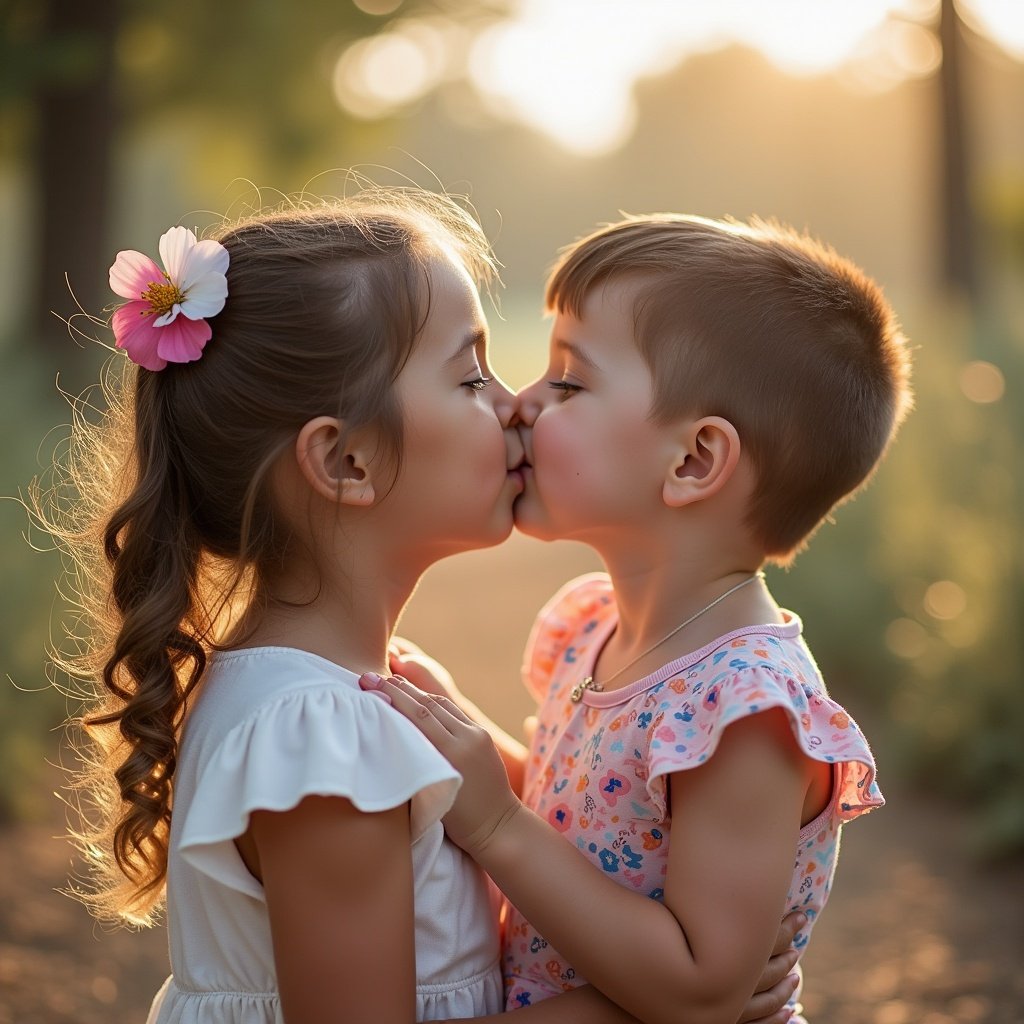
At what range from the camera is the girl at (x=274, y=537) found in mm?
1895

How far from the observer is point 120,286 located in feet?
6.97

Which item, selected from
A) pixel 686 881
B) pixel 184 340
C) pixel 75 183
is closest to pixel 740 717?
pixel 686 881

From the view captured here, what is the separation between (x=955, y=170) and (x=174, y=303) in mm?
13101

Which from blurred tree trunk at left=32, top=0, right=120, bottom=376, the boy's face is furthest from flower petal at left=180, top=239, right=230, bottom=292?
blurred tree trunk at left=32, top=0, right=120, bottom=376

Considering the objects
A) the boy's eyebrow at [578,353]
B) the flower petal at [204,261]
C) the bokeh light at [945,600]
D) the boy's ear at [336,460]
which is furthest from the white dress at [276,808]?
the bokeh light at [945,600]

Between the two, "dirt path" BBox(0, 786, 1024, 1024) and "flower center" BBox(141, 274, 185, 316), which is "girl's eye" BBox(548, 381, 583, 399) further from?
"dirt path" BBox(0, 786, 1024, 1024)

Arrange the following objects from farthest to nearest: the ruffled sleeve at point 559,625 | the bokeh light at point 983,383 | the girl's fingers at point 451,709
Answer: the bokeh light at point 983,383 < the ruffled sleeve at point 559,625 < the girl's fingers at point 451,709

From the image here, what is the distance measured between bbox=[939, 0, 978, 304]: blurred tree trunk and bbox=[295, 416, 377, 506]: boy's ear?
1243 cm

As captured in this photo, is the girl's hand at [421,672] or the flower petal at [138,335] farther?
the girl's hand at [421,672]

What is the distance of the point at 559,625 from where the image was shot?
265 centimetres

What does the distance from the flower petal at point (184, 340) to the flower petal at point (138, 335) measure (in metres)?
0.02

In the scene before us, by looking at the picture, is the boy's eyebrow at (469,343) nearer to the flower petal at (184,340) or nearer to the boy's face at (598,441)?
the boy's face at (598,441)

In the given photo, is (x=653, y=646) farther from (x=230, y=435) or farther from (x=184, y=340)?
(x=184, y=340)

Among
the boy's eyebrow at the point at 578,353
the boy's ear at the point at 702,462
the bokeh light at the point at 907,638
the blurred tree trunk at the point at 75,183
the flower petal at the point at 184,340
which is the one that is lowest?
the boy's ear at the point at 702,462
